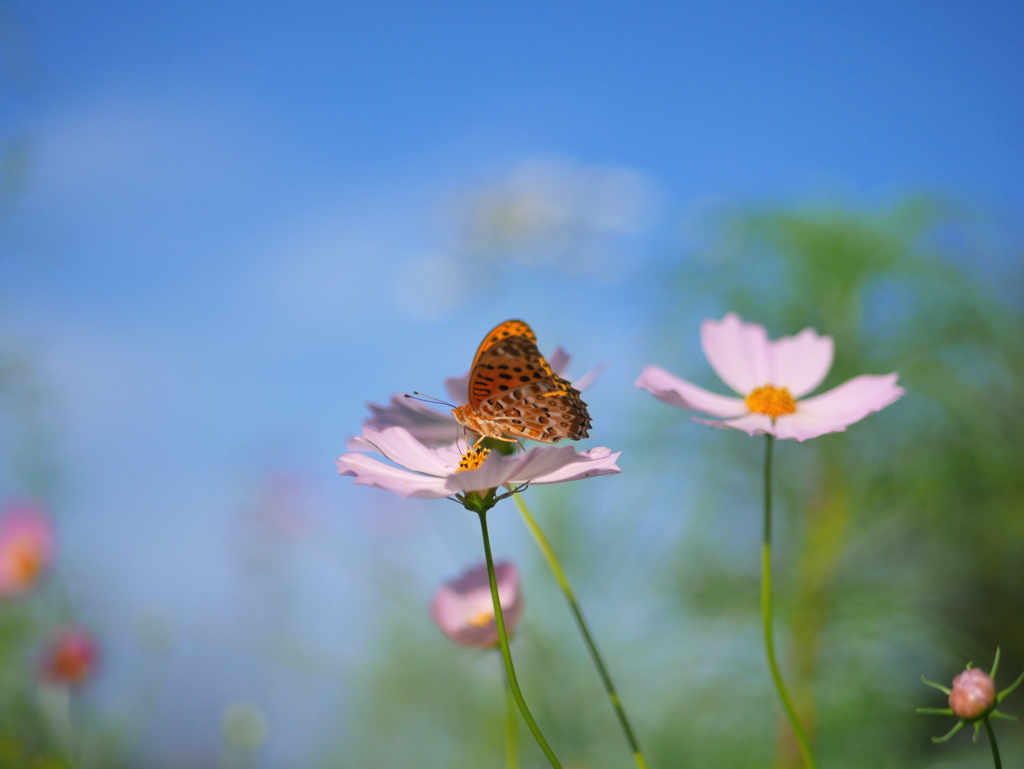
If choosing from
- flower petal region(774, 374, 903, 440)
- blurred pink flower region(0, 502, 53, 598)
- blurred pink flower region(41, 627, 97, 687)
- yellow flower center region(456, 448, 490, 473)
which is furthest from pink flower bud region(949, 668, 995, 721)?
blurred pink flower region(0, 502, 53, 598)

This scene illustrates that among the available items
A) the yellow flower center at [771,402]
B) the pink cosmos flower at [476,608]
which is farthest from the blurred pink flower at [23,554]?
the yellow flower center at [771,402]

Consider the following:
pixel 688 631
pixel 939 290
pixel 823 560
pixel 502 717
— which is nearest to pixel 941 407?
→ pixel 939 290

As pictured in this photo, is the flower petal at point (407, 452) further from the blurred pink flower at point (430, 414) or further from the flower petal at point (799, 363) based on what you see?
the flower petal at point (799, 363)

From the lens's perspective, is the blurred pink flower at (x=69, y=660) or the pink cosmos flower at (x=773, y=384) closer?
the pink cosmos flower at (x=773, y=384)

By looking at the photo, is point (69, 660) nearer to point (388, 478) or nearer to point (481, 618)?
point (481, 618)

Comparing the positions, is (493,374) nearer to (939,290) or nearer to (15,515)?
(15,515)
